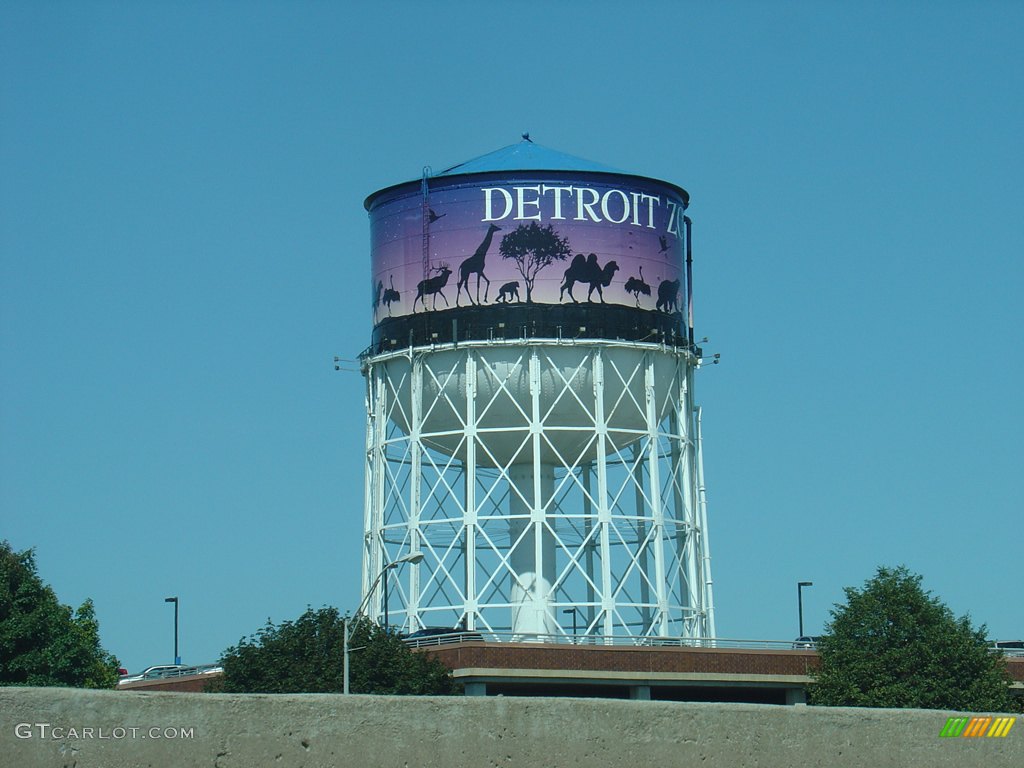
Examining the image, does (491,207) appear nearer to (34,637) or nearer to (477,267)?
(477,267)

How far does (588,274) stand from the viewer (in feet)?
218

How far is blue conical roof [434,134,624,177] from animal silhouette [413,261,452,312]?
3.33 metres

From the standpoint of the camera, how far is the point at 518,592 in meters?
66.1

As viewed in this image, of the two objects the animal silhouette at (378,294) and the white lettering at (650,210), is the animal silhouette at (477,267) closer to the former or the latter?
the animal silhouette at (378,294)

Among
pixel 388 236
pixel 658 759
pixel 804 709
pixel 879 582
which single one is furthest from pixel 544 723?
pixel 388 236

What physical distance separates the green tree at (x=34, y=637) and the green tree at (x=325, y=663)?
6.14m

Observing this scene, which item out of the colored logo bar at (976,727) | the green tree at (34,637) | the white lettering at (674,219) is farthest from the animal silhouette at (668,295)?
the colored logo bar at (976,727)

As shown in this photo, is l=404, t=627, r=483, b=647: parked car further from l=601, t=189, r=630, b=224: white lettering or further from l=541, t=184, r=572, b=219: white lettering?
l=601, t=189, r=630, b=224: white lettering

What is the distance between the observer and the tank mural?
65875 millimetres

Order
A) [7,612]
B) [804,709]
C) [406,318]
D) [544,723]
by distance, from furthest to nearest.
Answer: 1. [406,318]
2. [7,612]
3. [804,709]
4. [544,723]

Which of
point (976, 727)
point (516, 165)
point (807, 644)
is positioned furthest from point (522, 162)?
point (976, 727)

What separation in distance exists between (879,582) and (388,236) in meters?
20.6

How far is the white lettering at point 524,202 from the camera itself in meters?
66.0

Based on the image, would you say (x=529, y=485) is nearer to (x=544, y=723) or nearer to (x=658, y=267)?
(x=658, y=267)
